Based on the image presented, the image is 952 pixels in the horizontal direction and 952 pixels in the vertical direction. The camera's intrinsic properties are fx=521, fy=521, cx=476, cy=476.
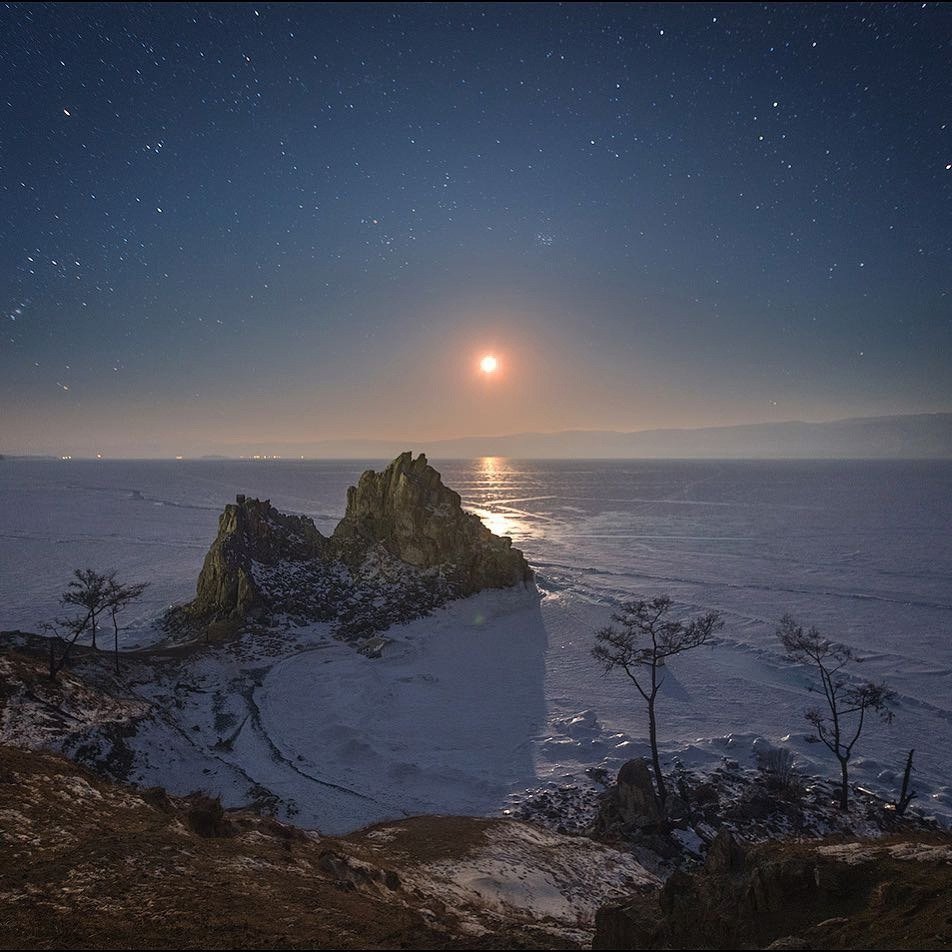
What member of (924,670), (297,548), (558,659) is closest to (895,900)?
(558,659)

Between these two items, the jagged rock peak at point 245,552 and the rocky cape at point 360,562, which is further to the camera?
the rocky cape at point 360,562

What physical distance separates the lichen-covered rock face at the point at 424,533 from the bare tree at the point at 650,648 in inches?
536

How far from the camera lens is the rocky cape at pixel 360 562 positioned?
44.4 m

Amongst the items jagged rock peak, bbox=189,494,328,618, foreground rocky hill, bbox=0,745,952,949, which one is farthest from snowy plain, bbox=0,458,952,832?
foreground rocky hill, bbox=0,745,952,949

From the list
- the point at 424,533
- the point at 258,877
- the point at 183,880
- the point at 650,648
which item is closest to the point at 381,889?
the point at 258,877

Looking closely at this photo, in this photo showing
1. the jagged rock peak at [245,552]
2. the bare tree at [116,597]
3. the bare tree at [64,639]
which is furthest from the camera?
the jagged rock peak at [245,552]

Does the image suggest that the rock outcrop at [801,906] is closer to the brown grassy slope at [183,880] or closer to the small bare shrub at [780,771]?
the brown grassy slope at [183,880]

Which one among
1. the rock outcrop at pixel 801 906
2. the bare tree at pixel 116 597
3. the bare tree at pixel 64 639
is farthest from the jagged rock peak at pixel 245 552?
the rock outcrop at pixel 801 906

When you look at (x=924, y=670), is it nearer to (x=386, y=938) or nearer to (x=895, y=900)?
(x=895, y=900)

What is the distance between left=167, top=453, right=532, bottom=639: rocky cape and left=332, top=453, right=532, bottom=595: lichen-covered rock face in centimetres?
11

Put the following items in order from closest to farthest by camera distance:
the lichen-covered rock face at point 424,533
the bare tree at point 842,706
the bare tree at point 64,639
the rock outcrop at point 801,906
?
1. the rock outcrop at point 801,906
2. the bare tree at point 842,706
3. the bare tree at point 64,639
4. the lichen-covered rock face at point 424,533

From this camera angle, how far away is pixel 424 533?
2127 inches

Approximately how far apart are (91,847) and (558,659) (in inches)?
1223

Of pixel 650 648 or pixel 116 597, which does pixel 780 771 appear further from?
pixel 116 597
